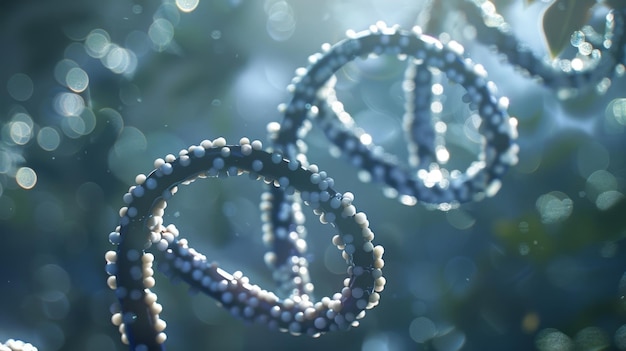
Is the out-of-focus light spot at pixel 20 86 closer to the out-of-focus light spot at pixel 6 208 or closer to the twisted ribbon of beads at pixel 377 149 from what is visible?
the out-of-focus light spot at pixel 6 208

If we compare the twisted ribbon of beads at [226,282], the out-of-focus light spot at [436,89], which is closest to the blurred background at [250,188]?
the out-of-focus light spot at [436,89]

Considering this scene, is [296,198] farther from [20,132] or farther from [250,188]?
[20,132]

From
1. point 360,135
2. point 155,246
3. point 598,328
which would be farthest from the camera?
point 598,328

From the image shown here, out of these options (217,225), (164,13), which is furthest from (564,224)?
(164,13)

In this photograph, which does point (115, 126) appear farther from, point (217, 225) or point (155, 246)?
point (155, 246)

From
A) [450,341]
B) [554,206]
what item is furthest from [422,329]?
[554,206]

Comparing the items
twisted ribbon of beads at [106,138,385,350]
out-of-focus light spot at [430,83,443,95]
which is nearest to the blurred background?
out-of-focus light spot at [430,83,443,95]
